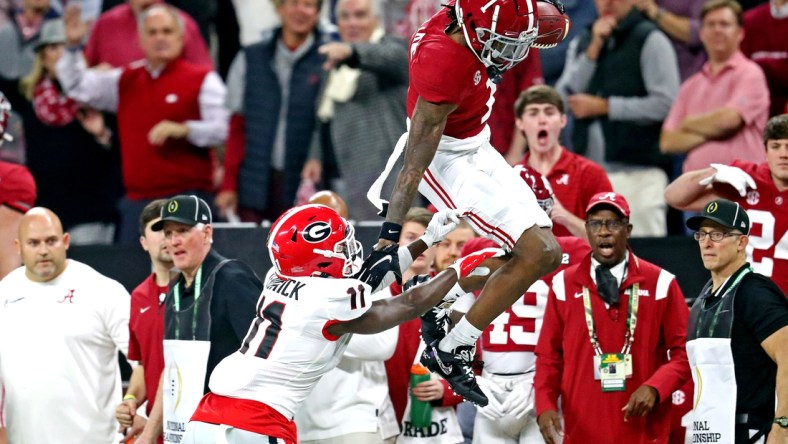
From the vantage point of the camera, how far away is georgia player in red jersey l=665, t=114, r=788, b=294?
8289 mm

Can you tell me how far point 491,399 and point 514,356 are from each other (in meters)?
0.37

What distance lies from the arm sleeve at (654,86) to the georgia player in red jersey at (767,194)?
1992 millimetres

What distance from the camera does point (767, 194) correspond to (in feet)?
27.5

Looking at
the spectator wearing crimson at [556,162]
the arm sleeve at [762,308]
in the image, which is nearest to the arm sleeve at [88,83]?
the spectator wearing crimson at [556,162]

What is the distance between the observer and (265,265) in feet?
33.1

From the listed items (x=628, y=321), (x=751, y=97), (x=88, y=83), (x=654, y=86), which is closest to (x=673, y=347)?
(x=628, y=321)

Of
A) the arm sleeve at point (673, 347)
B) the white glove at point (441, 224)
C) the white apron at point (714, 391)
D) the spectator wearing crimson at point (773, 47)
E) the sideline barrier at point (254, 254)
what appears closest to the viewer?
the white glove at point (441, 224)

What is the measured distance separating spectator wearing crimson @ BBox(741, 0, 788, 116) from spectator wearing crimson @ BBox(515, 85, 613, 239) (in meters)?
2.00

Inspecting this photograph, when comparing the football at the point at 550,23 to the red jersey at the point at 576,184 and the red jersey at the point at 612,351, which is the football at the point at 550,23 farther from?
the red jersey at the point at 576,184

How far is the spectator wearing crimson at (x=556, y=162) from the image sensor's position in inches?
359

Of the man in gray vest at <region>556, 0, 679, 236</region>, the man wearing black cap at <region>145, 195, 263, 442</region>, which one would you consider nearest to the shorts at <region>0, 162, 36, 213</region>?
the man wearing black cap at <region>145, 195, 263, 442</region>

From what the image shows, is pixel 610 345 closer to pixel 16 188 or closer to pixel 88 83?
pixel 16 188

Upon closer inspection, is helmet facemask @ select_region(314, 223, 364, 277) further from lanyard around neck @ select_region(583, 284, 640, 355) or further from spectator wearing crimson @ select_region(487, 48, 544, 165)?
spectator wearing crimson @ select_region(487, 48, 544, 165)

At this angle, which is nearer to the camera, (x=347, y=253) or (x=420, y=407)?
(x=347, y=253)
